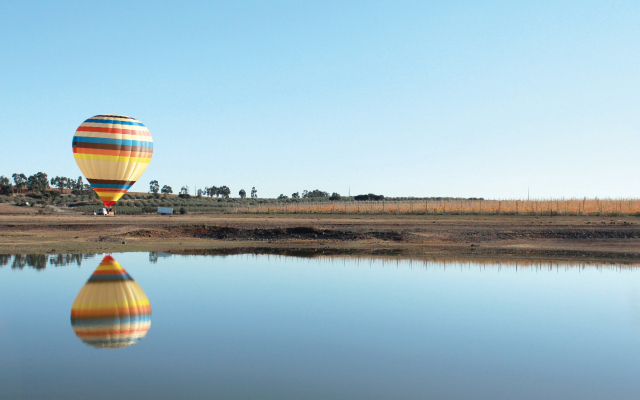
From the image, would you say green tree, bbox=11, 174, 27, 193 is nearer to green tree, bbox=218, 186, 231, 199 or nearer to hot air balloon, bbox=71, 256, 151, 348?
green tree, bbox=218, 186, 231, 199

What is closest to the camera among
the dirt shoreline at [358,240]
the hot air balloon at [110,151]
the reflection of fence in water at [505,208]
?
the dirt shoreline at [358,240]

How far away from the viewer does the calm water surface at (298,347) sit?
6637 mm

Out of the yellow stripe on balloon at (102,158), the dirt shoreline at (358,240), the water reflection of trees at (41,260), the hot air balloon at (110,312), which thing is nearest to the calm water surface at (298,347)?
the hot air balloon at (110,312)

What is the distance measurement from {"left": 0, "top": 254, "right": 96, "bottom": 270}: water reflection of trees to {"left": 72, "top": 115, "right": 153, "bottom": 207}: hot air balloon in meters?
10.7

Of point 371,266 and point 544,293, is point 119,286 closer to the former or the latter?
point 371,266

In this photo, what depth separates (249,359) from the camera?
779 cm

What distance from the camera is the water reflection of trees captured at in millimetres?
18062

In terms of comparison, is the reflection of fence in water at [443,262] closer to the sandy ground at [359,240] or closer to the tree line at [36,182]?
the sandy ground at [359,240]

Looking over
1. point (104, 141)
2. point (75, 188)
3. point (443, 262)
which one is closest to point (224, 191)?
point (75, 188)

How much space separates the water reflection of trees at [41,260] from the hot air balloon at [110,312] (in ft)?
13.1

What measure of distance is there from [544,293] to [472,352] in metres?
6.36

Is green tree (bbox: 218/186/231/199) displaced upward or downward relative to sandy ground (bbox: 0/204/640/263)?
A: upward

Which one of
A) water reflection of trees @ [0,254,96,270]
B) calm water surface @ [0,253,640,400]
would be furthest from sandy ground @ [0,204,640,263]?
calm water surface @ [0,253,640,400]


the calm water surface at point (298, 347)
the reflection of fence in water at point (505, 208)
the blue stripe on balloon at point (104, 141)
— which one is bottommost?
the calm water surface at point (298, 347)
